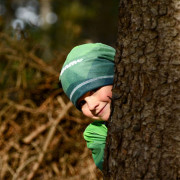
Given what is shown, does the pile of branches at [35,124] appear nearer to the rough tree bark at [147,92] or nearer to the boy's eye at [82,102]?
the boy's eye at [82,102]

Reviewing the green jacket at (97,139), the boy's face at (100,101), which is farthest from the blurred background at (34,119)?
the boy's face at (100,101)

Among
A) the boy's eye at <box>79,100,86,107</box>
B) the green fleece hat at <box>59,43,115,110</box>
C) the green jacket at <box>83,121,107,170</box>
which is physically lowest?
the green jacket at <box>83,121,107,170</box>

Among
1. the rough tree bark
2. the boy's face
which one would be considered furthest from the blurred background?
the rough tree bark

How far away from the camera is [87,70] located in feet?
5.08

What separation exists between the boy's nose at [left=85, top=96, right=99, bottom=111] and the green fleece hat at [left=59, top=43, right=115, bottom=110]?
0.14ft

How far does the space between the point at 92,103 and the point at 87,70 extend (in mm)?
154

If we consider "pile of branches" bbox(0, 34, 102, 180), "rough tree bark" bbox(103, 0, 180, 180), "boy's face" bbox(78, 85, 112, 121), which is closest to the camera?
"rough tree bark" bbox(103, 0, 180, 180)

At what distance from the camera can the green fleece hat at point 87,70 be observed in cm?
154

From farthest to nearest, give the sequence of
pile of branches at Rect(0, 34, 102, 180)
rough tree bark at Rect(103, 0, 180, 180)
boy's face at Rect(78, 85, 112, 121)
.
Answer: pile of branches at Rect(0, 34, 102, 180)
boy's face at Rect(78, 85, 112, 121)
rough tree bark at Rect(103, 0, 180, 180)

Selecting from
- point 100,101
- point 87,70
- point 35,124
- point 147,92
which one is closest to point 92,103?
point 100,101

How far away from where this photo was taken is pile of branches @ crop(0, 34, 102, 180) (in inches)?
128

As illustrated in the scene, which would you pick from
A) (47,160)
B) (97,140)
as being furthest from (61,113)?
(97,140)

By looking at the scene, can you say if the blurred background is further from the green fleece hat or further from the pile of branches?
the green fleece hat

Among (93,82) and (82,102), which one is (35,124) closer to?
(82,102)
